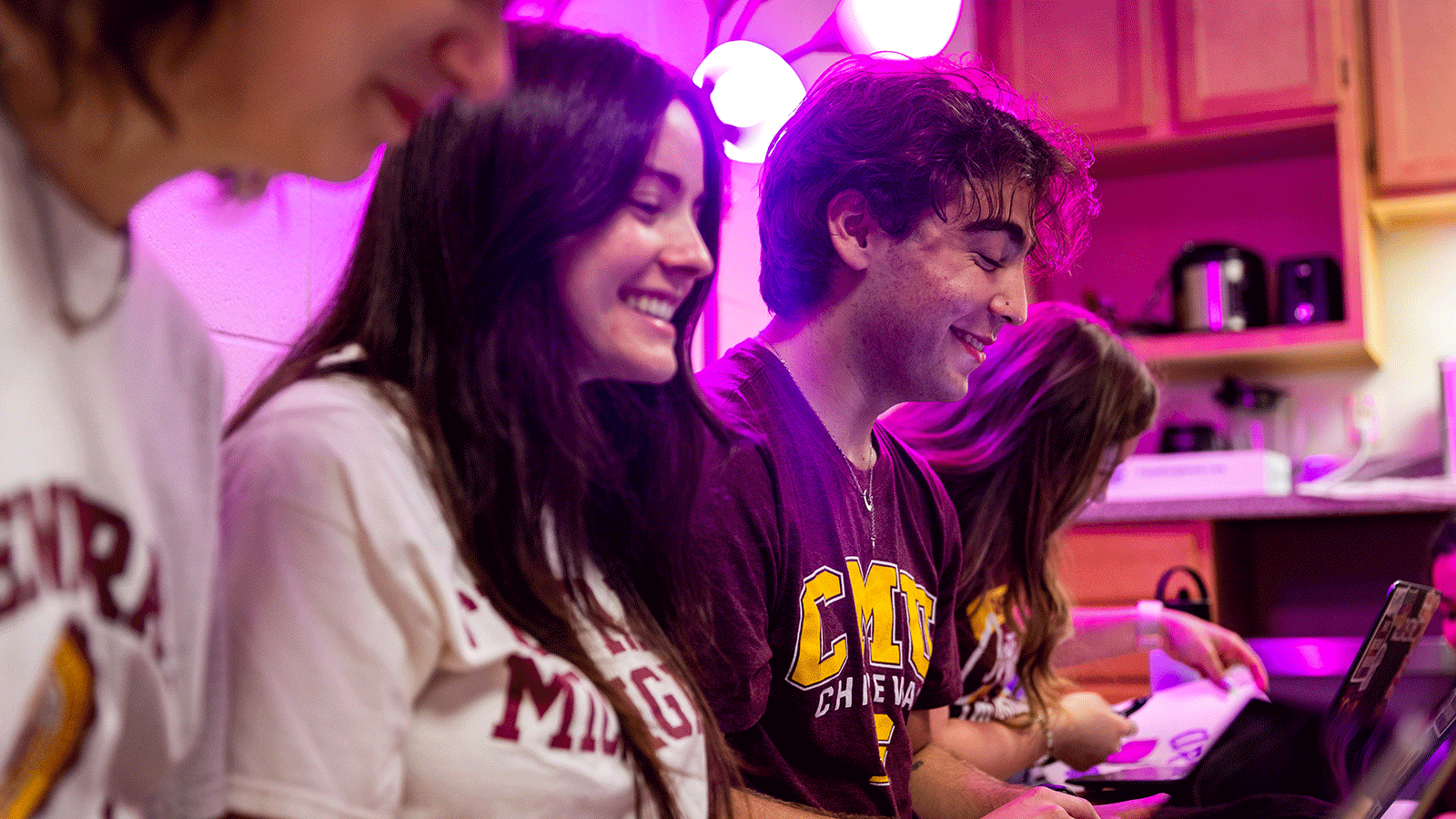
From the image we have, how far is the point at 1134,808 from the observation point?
105 centimetres

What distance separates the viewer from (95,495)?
0.44 m

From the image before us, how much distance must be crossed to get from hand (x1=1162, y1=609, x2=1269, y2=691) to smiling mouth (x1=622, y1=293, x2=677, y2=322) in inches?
43.8

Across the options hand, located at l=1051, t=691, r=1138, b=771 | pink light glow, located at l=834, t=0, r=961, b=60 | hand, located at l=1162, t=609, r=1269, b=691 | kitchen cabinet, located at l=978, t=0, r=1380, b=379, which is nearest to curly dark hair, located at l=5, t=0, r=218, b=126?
hand, located at l=1051, t=691, r=1138, b=771

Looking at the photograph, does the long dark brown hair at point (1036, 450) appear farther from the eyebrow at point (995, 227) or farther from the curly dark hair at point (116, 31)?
the curly dark hair at point (116, 31)

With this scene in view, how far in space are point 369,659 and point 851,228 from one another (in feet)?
2.49

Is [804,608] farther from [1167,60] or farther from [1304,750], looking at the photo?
[1167,60]

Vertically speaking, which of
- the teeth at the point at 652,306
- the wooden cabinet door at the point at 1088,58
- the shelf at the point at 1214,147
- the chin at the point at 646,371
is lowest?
the chin at the point at 646,371

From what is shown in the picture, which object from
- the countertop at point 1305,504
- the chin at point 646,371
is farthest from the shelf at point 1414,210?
the chin at point 646,371

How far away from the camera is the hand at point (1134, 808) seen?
40.1 inches

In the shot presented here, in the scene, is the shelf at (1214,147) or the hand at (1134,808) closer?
the hand at (1134,808)

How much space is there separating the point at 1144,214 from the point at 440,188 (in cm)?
301

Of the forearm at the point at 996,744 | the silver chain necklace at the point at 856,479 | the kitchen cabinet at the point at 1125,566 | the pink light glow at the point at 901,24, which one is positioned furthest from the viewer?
the kitchen cabinet at the point at 1125,566

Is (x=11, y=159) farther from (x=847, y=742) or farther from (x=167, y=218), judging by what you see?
(x=847, y=742)

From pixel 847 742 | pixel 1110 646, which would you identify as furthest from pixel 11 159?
pixel 1110 646
